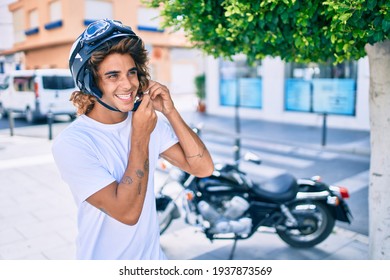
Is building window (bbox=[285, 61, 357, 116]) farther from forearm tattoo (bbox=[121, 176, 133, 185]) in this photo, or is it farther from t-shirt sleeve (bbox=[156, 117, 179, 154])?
forearm tattoo (bbox=[121, 176, 133, 185])

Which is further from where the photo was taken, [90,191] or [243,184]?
[243,184]

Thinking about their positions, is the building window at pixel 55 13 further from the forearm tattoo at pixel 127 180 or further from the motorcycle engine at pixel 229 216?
the forearm tattoo at pixel 127 180

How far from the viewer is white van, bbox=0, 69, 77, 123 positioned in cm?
539

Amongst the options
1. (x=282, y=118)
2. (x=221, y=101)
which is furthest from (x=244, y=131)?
(x=221, y=101)

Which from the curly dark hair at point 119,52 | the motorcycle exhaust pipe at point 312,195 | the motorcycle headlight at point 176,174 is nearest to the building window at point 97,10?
the motorcycle headlight at point 176,174

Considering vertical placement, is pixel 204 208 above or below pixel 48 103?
below

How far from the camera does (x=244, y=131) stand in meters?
11.9

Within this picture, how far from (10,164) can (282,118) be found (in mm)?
10337

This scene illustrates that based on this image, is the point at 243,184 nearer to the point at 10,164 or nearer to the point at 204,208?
the point at 204,208

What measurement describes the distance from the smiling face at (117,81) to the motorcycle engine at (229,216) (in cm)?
233

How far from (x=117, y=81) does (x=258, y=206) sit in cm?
259

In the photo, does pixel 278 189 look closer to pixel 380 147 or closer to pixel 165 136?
pixel 380 147

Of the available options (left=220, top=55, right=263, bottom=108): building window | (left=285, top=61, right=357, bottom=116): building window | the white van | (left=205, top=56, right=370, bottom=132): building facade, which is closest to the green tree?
the white van

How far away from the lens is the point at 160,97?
1.92 m
